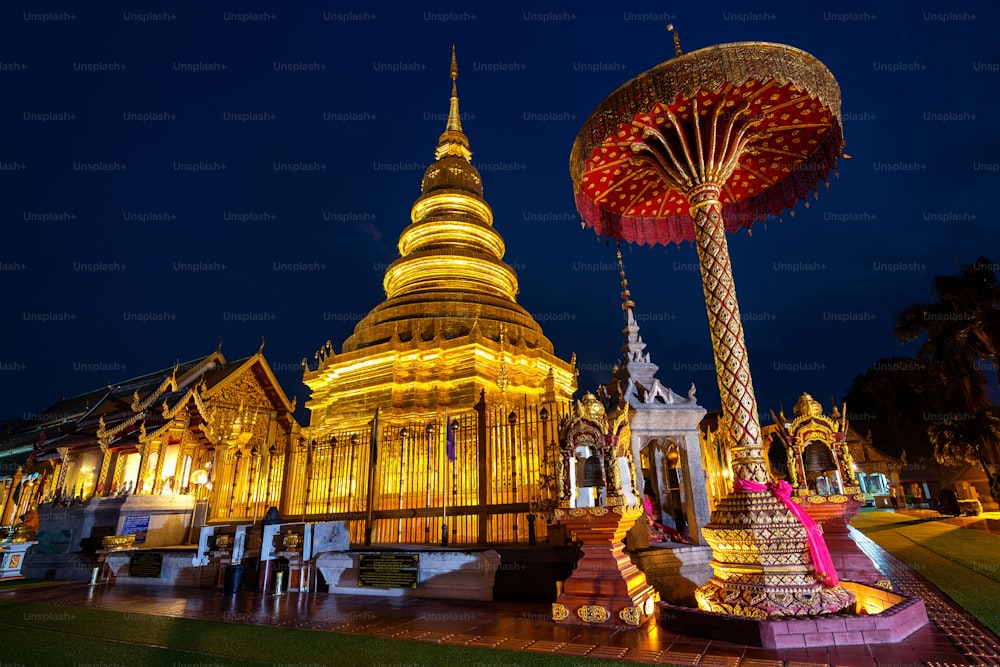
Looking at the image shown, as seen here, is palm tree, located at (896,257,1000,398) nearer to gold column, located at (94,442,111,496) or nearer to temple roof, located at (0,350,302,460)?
temple roof, located at (0,350,302,460)

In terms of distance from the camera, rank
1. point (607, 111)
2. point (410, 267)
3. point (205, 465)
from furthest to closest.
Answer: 1. point (410, 267)
2. point (205, 465)
3. point (607, 111)

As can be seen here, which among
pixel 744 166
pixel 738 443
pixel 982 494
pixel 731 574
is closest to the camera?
pixel 731 574

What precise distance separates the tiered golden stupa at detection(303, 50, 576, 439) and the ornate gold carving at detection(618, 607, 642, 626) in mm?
9720

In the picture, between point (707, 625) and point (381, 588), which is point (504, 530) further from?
point (707, 625)

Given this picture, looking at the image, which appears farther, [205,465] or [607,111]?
[205,465]

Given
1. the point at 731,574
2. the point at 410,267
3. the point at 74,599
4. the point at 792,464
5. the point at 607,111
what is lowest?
the point at 74,599

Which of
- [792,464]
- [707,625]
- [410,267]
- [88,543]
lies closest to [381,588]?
[707,625]

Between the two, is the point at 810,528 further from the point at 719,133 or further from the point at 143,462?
the point at 143,462

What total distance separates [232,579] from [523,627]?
5.31m

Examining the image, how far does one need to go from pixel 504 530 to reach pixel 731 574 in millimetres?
3876

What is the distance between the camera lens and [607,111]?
21.2 feet

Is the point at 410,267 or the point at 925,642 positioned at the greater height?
the point at 410,267

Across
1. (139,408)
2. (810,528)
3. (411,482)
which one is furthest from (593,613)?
(139,408)

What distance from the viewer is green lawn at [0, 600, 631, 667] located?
4051 mm
